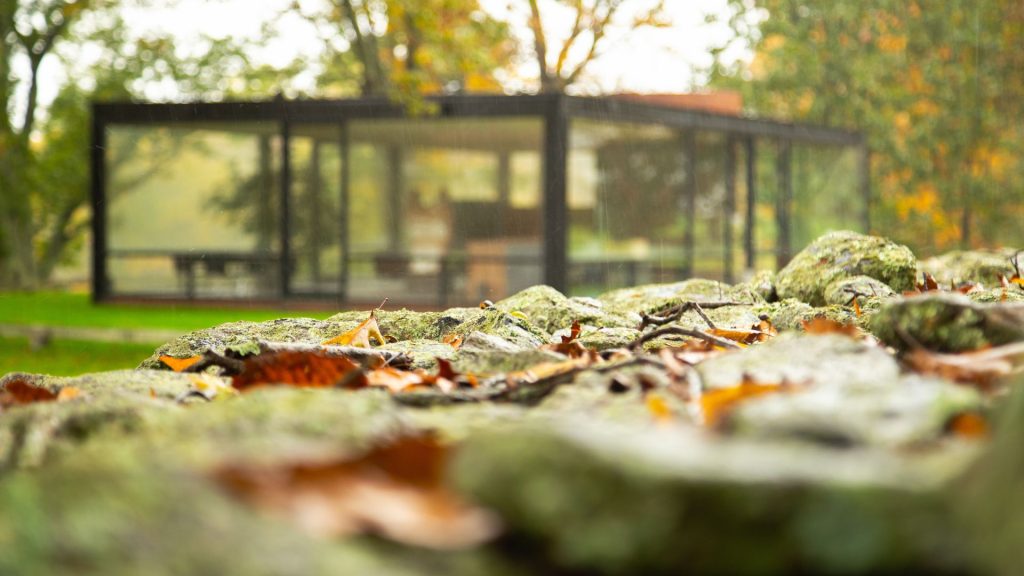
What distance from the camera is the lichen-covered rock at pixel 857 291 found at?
436cm

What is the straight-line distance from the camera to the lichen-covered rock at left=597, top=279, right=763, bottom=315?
4857 millimetres

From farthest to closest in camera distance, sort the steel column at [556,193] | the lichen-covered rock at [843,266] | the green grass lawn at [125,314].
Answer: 1. the steel column at [556,193]
2. the green grass lawn at [125,314]
3. the lichen-covered rock at [843,266]

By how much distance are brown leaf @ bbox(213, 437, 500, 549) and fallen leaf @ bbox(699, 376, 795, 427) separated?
560 millimetres

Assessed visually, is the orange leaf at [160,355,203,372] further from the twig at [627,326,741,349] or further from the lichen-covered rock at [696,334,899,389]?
the lichen-covered rock at [696,334,899,389]

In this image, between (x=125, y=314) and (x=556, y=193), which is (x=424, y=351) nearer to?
(x=556, y=193)

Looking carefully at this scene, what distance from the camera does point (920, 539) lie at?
52.3 inches

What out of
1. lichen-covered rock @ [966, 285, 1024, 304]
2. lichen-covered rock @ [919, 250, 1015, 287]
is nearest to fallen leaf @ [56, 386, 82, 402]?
lichen-covered rock @ [966, 285, 1024, 304]

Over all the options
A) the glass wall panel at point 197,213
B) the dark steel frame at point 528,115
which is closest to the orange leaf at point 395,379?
the dark steel frame at point 528,115

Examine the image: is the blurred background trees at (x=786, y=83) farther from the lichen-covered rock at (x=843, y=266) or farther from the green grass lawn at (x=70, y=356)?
the lichen-covered rock at (x=843, y=266)

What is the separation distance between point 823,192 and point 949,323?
23827 millimetres

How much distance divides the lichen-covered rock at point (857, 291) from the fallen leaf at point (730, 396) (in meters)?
2.35

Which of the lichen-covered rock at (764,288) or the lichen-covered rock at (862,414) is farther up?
the lichen-covered rock at (764,288)

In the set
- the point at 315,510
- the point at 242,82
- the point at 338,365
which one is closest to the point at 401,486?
the point at 315,510

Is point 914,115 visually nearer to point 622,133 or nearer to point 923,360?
point 622,133
